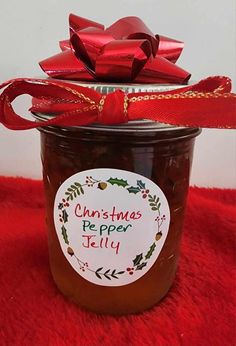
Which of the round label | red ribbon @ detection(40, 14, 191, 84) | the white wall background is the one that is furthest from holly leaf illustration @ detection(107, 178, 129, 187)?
the white wall background

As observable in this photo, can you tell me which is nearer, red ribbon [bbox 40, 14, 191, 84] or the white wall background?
red ribbon [bbox 40, 14, 191, 84]

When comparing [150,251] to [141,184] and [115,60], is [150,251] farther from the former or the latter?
[115,60]

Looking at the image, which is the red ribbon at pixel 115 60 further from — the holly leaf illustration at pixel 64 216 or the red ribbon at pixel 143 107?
the holly leaf illustration at pixel 64 216

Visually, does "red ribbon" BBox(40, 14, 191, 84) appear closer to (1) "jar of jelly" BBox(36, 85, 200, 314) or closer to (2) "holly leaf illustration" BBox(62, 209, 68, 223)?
(1) "jar of jelly" BBox(36, 85, 200, 314)

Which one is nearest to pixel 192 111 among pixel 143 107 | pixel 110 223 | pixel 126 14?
pixel 143 107

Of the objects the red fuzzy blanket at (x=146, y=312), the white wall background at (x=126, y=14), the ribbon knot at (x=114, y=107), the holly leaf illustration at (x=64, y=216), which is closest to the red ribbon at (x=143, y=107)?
the ribbon knot at (x=114, y=107)
